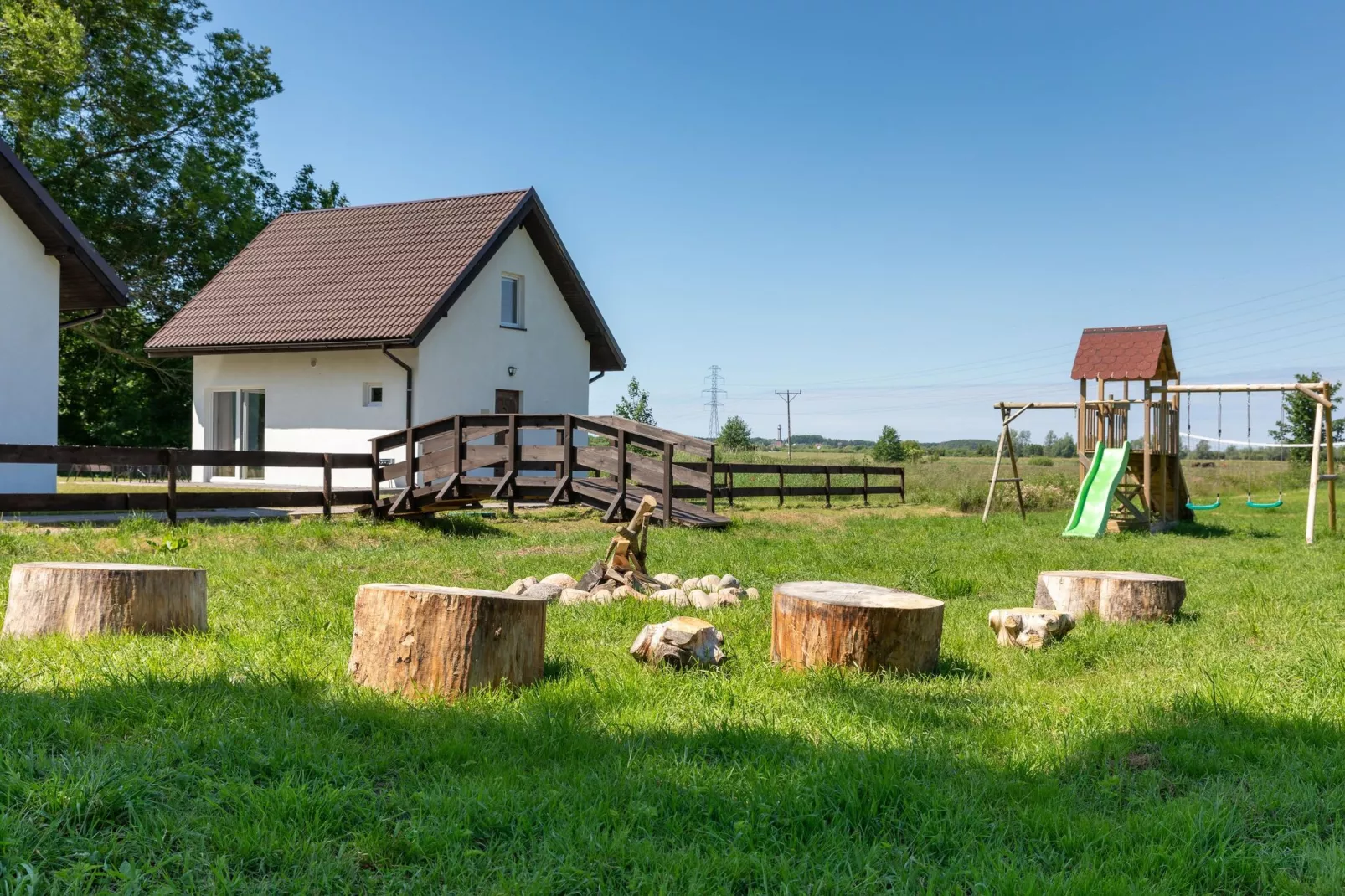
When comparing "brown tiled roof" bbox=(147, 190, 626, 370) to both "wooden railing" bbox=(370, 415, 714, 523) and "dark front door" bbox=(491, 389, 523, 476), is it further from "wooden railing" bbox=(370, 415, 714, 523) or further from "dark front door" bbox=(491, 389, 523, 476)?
"wooden railing" bbox=(370, 415, 714, 523)

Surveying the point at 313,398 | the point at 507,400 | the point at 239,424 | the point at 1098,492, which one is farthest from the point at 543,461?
the point at 239,424

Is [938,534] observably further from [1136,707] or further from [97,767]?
[97,767]

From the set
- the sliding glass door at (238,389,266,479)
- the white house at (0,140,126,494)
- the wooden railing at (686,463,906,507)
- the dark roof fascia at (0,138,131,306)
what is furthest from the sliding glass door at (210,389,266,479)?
the wooden railing at (686,463,906,507)

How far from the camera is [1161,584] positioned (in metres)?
7.41

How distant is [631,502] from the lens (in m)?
15.1

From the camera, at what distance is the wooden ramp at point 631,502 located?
590 inches

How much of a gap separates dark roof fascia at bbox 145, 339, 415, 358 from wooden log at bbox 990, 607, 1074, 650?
15013mm

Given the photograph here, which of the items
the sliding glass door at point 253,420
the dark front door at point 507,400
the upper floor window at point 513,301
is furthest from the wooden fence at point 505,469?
the sliding glass door at point 253,420

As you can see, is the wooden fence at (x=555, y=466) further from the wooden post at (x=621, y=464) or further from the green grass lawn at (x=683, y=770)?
the green grass lawn at (x=683, y=770)

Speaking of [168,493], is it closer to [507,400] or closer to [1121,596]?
[507,400]

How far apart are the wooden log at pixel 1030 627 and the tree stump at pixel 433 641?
326 centimetres

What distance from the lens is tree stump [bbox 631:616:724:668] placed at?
18.7ft

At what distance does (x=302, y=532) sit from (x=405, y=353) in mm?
8589

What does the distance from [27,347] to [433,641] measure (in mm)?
13523
